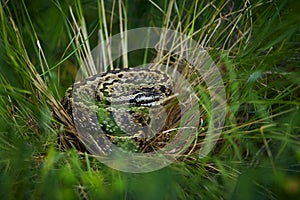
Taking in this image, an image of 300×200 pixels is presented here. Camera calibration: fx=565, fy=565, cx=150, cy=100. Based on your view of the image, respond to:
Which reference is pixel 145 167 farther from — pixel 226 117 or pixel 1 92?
pixel 1 92

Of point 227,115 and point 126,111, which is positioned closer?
point 227,115

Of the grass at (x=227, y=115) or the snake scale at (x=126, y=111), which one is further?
the snake scale at (x=126, y=111)

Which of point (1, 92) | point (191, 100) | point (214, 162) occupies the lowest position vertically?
point (214, 162)

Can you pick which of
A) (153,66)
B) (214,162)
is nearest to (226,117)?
(214,162)
